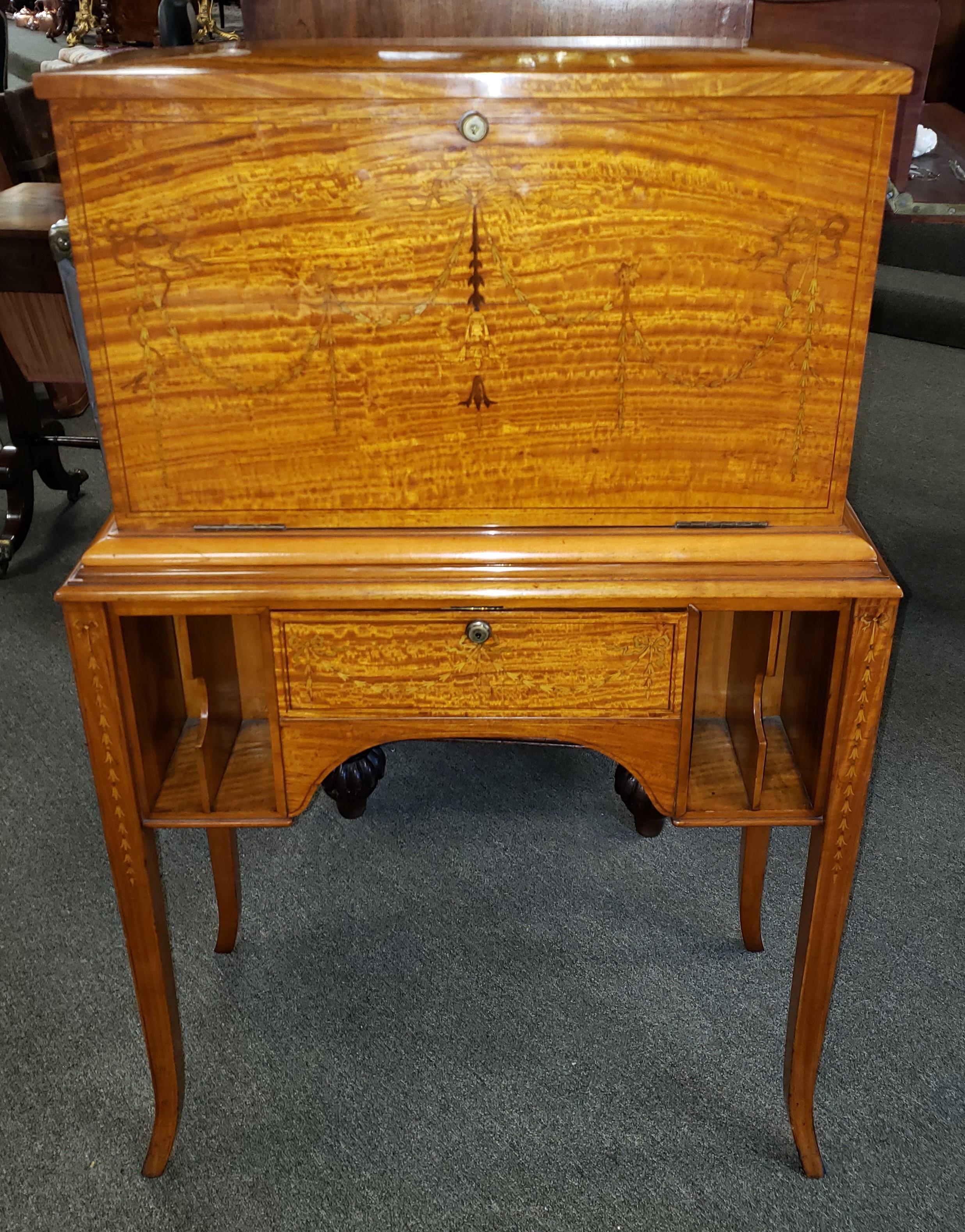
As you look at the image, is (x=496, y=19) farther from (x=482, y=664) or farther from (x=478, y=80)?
(x=482, y=664)

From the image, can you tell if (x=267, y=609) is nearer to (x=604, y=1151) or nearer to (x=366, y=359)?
(x=366, y=359)

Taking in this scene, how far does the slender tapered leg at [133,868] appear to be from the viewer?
47.3 inches

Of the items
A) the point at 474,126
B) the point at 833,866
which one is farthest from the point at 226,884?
the point at 474,126

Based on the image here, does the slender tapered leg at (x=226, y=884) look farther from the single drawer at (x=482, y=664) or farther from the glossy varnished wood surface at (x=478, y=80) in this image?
the glossy varnished wood surface at (x=478, y=80)

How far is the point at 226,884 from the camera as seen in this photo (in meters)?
1.79

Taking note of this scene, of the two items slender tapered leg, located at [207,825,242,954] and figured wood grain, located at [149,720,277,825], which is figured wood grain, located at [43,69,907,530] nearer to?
figured wood grain, located at [149,720,277,825]

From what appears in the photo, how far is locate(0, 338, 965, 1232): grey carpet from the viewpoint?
4.86 ft

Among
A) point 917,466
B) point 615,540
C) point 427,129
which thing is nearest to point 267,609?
Answer: point 615,540

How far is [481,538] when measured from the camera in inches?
46.3

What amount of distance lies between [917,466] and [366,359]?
296 centimetres

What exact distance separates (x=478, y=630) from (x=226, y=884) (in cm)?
83

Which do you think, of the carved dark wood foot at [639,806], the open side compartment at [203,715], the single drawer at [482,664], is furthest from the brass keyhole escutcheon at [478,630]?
the carved dark wood foot at [639,806]

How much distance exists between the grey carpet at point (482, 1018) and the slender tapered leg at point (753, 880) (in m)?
0.04

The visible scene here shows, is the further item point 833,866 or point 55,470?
point 55,470
